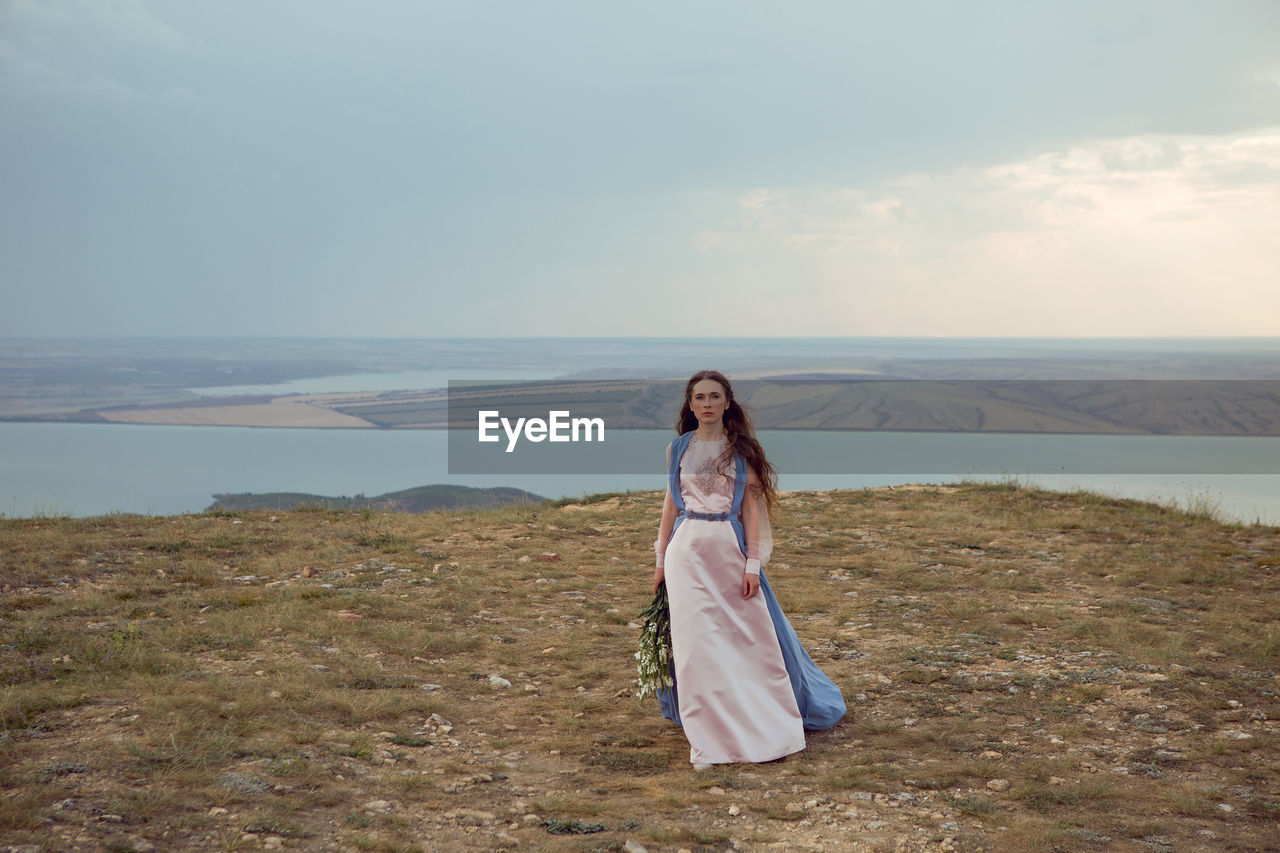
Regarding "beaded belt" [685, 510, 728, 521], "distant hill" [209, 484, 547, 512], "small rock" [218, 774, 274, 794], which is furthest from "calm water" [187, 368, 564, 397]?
"small rock" [218, 774, 274, 794]

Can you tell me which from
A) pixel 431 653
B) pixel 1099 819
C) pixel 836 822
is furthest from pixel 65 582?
pixel 1099 819

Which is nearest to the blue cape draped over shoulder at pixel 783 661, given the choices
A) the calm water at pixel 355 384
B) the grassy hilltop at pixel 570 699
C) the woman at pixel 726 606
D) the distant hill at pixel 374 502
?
the woman at pixel 726 606

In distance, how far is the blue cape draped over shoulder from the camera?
5098 mm

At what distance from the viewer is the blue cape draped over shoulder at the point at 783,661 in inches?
201

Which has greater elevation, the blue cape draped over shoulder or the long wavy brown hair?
the long wavy brown hair

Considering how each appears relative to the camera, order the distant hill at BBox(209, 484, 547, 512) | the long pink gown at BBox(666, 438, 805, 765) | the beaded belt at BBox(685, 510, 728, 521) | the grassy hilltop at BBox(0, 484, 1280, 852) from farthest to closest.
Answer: the distant hill at BBox(209, 484, 547, 512), the beaded belt at BBox(685, 510, 728, 521), the long pink gown at BBox(666, 438, 805, 765), the grassy hilltop at BBox(0, 484, 1280, 852)

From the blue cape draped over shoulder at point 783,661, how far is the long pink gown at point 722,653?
0.07 m

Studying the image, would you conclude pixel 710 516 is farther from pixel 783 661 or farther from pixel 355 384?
pixel 355 384

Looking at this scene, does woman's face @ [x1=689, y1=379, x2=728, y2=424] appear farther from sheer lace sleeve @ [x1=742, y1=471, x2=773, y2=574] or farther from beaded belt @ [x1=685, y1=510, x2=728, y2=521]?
beaded belt @ [x1=685, y1=510, x2=728, y2=521]

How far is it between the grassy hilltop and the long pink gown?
0.62 feet

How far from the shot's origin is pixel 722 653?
491 centimetres

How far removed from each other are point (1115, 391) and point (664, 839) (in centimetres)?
3678

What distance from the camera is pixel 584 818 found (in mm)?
4051

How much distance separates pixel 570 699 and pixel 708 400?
7.29 ft
